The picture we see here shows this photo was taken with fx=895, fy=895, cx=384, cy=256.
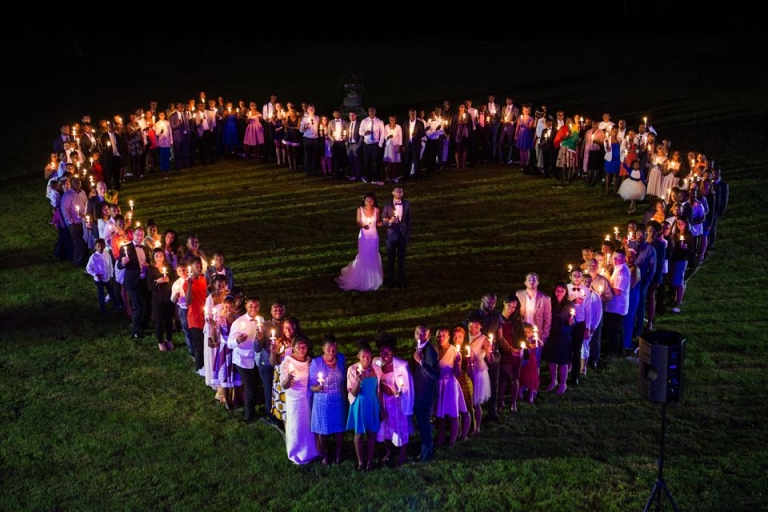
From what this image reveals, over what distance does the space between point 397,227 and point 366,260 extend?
736 millimetres

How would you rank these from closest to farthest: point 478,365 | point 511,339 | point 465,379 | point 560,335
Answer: point 465,379
point 478,365
point 511,339
point 560,335

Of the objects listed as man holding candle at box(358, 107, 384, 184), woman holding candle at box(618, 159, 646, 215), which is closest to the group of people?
woman holding candle at box(618, 159, 646, 215)

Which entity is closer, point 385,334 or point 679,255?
point 385,334

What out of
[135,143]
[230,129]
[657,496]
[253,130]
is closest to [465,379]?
[657,496]

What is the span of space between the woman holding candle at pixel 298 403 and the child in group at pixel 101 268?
5.17 m

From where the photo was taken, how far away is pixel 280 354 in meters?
9.87

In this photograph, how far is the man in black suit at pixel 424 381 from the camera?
30.7 feet

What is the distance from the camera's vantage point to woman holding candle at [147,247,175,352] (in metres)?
12.1

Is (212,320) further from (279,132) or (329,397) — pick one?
(279,132)

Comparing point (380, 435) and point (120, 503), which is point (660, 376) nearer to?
point (380, 435)

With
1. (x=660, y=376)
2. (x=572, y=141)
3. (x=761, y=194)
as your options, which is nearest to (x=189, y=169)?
(x=572, y=141)

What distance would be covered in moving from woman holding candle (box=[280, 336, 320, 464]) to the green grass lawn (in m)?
0.19

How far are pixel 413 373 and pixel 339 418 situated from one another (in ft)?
3.02

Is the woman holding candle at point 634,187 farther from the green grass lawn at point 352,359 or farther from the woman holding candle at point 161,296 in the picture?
the woman holding candle at point 161,296
